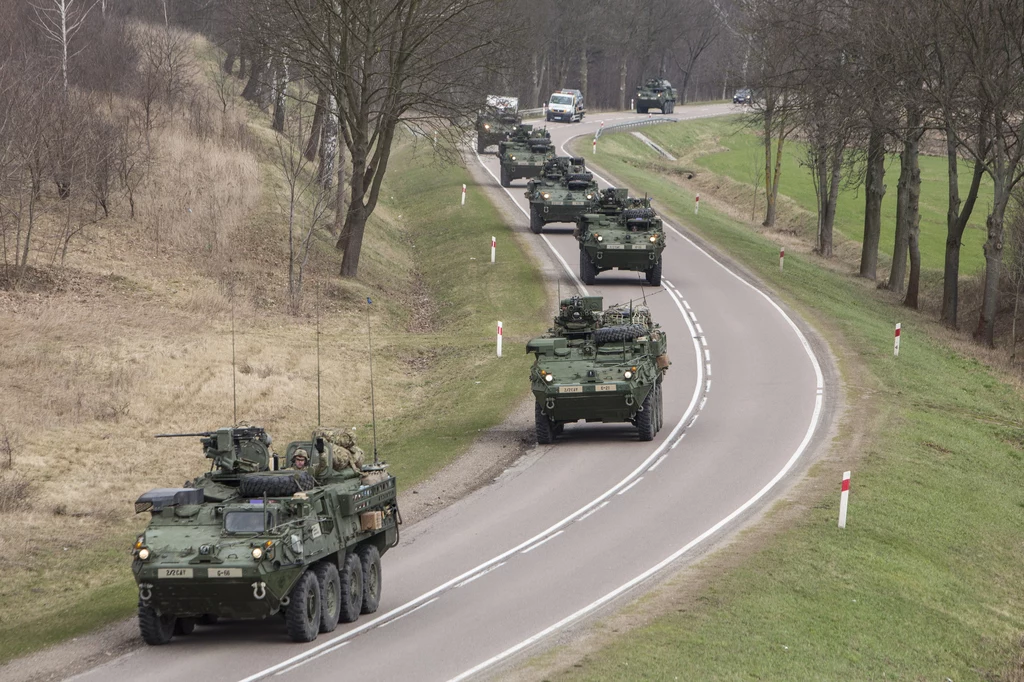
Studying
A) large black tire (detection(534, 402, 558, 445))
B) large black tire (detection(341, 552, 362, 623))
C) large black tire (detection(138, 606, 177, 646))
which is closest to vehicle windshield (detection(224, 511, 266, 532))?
large black tire (detection(138, 606, 177, 646))

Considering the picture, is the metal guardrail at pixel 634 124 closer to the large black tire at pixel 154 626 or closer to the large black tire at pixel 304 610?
the large black tire at pixel 304 610

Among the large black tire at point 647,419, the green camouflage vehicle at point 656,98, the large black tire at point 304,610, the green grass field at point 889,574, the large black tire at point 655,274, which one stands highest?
the green camouflage vehicle at point 656,98

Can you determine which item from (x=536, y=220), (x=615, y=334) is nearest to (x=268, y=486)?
(x=615, y=334)

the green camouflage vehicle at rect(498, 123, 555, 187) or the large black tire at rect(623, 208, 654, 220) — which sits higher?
the green camouflage vehicle at rect(498, 123, 555, 187)

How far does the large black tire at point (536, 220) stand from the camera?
164 ft

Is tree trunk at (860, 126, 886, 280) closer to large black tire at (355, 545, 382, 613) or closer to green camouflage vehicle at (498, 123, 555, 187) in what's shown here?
green camouflage vehicle at (498, 123, 555, 187)

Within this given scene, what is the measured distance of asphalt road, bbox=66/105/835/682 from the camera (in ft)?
49.4

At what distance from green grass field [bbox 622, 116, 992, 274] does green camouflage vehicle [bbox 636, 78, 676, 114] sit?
→ 3074 millimetres

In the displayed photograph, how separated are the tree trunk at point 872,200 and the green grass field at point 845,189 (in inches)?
146

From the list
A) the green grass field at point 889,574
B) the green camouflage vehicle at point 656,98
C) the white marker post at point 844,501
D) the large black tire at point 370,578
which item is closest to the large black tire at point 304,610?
the large black tire at point 370,578

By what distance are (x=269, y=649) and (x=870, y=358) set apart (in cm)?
2309

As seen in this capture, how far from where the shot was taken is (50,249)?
3744cm

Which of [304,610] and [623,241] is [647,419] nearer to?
[304,610]

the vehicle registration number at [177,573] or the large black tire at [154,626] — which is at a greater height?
the vehicle registration number at [177,573]
